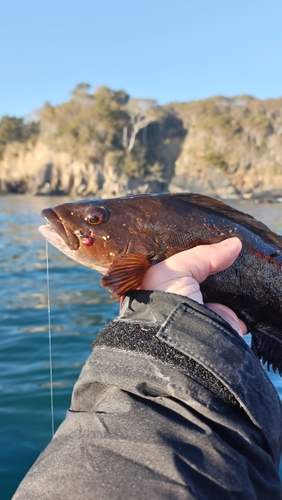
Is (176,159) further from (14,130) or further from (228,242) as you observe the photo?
(228,242)

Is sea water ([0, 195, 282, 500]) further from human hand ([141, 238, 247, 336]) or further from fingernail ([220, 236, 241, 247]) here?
fingernail ([220, 236, 241, 247])

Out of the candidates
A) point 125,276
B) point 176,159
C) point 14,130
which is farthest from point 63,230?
point 14,130

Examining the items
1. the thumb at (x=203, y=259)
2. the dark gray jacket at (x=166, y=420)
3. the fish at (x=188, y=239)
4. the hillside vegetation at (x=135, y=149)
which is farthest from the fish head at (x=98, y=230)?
the hillside vegetation at (x=135, y=149)

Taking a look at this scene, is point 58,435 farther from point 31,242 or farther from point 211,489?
point 31,242

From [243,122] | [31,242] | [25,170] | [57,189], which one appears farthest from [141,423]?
[243,122]

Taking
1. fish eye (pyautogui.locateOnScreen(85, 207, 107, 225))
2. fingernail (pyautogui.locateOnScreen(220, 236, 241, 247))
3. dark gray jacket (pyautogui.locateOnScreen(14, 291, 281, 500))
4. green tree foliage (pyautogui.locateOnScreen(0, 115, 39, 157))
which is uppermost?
green tree foliage (pyautogui.locateOnScreen(0, 115, 39, 157))

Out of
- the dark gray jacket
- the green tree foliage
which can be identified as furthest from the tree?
the dark gray jacket
